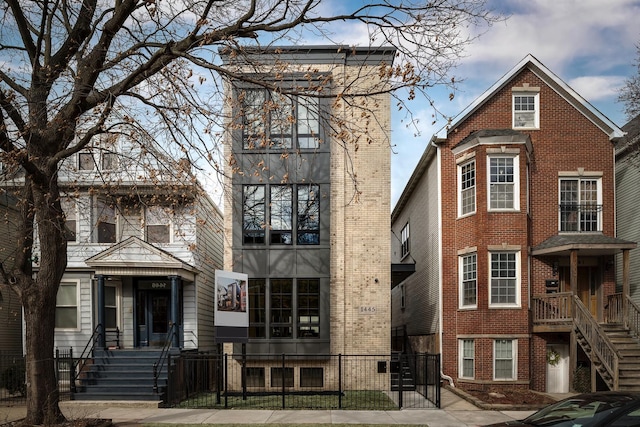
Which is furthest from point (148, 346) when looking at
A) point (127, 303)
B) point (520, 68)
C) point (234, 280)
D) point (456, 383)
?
point (520, 68)

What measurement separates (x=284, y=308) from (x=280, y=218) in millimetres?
2886

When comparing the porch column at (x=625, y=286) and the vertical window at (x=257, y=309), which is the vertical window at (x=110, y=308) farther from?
the porch column at (x=625, y=286)

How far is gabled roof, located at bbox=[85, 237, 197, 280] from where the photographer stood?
18.6 meters

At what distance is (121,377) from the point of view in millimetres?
17141

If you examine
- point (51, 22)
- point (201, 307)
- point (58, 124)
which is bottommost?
point (201, 307)

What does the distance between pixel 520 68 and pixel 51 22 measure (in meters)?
14.8

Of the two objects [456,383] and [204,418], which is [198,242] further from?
[456,383]

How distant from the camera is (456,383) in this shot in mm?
19141

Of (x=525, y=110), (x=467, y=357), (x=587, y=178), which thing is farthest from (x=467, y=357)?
(x=525, y=110)

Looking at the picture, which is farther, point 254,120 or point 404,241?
point 404,241

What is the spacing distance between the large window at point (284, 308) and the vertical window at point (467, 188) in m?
5.61

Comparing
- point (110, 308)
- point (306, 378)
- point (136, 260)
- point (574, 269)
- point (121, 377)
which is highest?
point (136, 260)

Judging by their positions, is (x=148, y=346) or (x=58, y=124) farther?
(x=148, y=346)

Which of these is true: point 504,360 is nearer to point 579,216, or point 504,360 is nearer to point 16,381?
point 579,216
